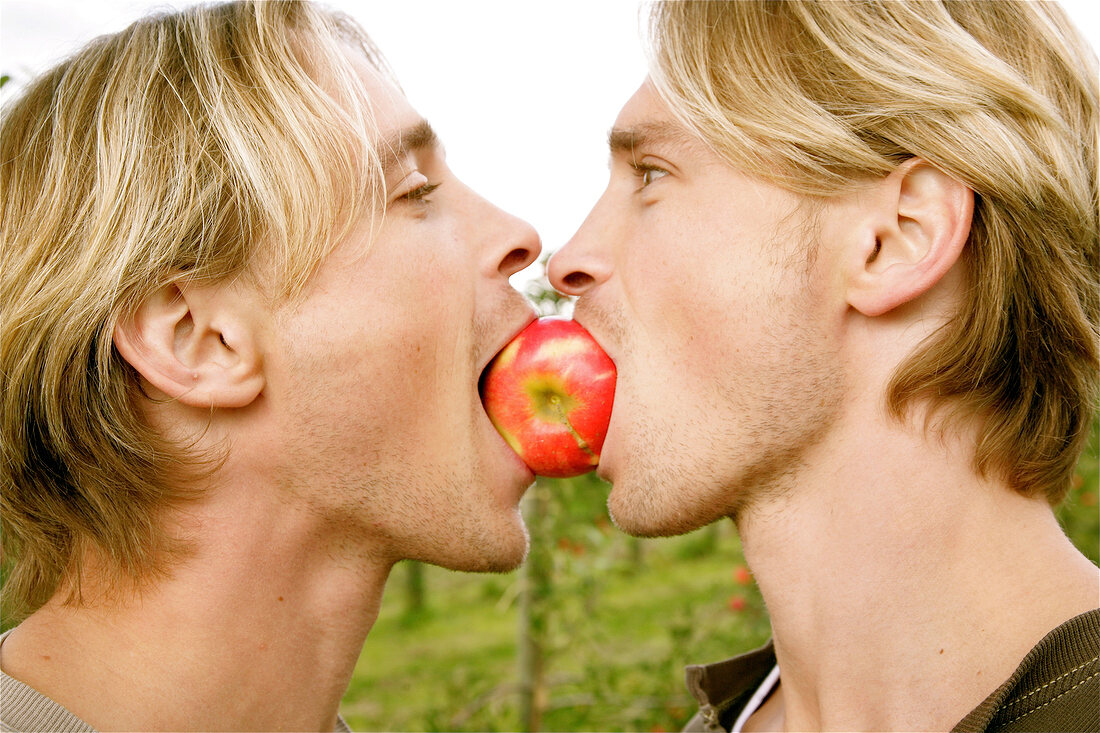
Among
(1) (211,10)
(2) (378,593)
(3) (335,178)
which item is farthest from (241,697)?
(1) (211,10)

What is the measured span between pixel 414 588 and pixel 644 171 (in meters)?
7.58

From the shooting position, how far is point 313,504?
2455 millimetres

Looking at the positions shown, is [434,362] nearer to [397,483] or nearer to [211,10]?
[397,483]

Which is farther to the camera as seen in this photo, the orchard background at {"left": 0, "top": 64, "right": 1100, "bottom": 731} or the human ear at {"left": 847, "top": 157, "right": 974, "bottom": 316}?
the orchard background at {"left": 0, "top": 64, "right": 1100, "bottom": 731}

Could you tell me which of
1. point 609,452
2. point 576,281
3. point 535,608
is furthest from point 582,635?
point 576,281

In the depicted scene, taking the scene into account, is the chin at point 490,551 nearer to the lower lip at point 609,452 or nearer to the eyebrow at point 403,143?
the lower lip at point 609,452

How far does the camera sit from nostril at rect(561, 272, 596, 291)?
2.66 m

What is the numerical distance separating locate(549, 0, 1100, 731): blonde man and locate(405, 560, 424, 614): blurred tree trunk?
7.27m

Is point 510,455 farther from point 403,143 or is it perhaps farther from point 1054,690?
point 1054,690

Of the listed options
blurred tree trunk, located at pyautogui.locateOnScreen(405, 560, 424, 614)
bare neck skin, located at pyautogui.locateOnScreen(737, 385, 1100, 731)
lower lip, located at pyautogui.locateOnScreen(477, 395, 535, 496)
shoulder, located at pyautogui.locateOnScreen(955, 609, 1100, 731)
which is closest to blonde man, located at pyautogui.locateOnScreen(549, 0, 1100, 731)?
bare neck skin, located at pyautogui.locateOnScreen(737, 385, 1100, 731)

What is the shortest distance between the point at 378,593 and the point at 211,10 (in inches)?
67.8

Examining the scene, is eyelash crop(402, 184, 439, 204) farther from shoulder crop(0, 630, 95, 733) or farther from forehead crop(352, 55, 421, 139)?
shoulder crop(0, 630, 95, 733)

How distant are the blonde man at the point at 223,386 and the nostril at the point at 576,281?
10.2 inches

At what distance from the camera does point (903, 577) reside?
2.14 meters
